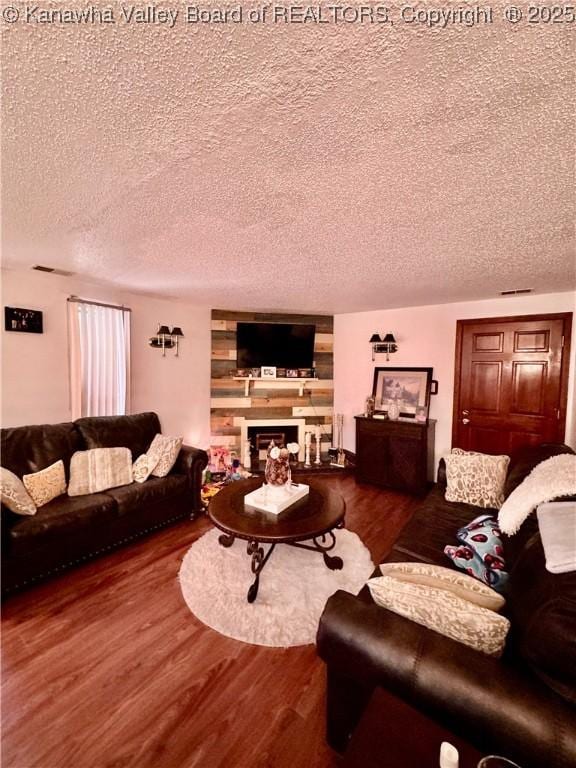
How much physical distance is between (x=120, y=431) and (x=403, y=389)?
3.56 metres

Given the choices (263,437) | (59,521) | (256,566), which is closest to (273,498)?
(256,566)

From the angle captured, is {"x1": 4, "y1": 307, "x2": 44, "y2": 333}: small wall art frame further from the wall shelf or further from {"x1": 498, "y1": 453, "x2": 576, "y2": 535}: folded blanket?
{"x1": 498, "y1": 453, "x2": 576, "y2": 535}: folded blanket

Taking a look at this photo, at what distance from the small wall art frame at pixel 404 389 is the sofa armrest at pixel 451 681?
3436mm

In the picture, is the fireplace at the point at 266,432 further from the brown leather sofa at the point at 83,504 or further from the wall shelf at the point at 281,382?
the brown leather sofa at the point at 83,504

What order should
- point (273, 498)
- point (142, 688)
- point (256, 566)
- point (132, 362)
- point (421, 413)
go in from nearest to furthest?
point (142, 688) < point (256, 566) < point (273, 498) < point (132, 362) < point (421, 413)

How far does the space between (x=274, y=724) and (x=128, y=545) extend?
1.91 m

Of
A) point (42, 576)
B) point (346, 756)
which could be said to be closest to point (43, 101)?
point (346, 756)

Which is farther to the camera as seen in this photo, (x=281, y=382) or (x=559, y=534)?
(x=281, y=382)

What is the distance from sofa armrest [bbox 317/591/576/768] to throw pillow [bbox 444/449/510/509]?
66.8 inches

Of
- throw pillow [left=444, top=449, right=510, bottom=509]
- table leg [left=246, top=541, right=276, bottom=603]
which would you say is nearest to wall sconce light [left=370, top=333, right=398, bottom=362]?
throw pillow [left=444, top=449, right=510, bottom=509]

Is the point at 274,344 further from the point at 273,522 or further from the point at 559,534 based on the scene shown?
the point at 559,534

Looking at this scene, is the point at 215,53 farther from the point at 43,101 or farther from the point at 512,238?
the point at 512,238

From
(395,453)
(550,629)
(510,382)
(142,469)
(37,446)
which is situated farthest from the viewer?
(395,453)

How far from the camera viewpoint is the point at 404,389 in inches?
176
